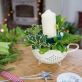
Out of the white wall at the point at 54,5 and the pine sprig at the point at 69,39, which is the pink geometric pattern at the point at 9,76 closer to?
the pine sprig at the point at 69,39

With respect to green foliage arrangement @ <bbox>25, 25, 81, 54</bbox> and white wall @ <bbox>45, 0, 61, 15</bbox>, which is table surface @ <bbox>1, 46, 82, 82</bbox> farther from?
white wall @ <bbox>45, 0, 61, 15</bbox>

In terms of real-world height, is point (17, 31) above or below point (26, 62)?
above

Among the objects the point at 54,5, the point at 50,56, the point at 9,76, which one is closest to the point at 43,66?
the point at 50,56

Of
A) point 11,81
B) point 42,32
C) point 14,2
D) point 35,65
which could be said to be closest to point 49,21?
point 42,32

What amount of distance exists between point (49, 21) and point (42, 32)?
77 mm

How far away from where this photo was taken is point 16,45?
54.2 inches

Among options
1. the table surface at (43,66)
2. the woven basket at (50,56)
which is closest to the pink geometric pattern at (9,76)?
the table surface at (43,66)

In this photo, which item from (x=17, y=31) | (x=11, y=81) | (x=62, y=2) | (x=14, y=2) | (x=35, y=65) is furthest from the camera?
(x=14, y=2)

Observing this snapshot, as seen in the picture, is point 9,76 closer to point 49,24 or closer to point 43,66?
point 43,66

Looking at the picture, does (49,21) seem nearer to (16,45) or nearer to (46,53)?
(46,53)

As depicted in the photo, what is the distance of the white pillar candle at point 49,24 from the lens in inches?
45.4

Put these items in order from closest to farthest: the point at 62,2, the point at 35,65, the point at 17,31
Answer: the point at 35,65 < the point at 17,31 < the point at 62,2

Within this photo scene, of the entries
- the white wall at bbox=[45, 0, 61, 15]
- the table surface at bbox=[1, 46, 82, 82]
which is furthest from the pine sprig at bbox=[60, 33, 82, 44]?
the white wall at bbox=[45, 0, 61, 15]

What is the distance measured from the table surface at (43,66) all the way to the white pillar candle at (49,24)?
6.3 inches
